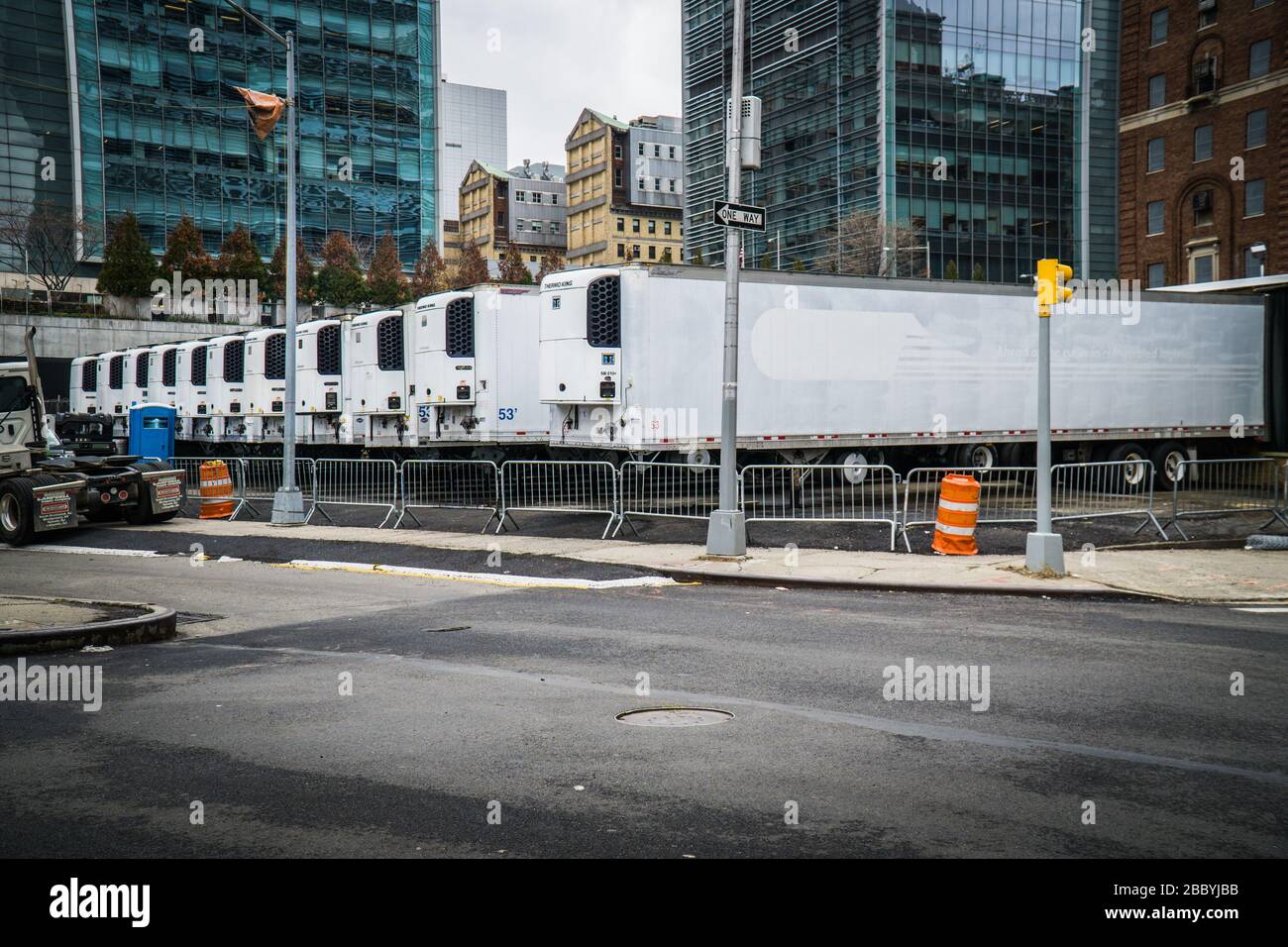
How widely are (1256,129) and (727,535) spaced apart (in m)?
53.5

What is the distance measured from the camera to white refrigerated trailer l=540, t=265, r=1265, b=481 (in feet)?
64.6

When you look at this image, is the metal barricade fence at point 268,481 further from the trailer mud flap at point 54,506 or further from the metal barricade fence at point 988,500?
the metal barricade fence at point 988,500

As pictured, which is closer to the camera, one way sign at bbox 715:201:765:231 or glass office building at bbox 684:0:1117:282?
one way sign at bbox 715:201:765:231

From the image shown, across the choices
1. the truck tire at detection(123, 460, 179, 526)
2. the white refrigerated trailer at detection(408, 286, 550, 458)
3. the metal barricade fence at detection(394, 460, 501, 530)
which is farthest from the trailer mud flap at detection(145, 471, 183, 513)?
the white refrigerated trailer at detection(408, 286, 550, 458)

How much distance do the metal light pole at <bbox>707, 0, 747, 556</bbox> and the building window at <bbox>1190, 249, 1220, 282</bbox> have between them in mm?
51673

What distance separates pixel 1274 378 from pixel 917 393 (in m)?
11.3

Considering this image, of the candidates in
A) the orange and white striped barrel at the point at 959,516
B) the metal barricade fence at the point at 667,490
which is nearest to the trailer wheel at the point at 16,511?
the metal barricade fence at the point at 667,490

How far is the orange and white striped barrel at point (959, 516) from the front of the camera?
15.2m

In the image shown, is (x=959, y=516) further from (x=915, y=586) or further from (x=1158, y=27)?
(x=1158, y=27)

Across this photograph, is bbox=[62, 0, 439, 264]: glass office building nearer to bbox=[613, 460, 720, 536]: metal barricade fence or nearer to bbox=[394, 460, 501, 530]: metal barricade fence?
bbox=[394, 460, 501, 530]: metal barricade fence

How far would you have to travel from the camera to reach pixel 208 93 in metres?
84.7

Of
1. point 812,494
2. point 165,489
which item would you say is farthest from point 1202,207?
point 165,489

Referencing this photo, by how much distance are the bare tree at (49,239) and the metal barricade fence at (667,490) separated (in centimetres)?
4879

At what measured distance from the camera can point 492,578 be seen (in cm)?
1409
